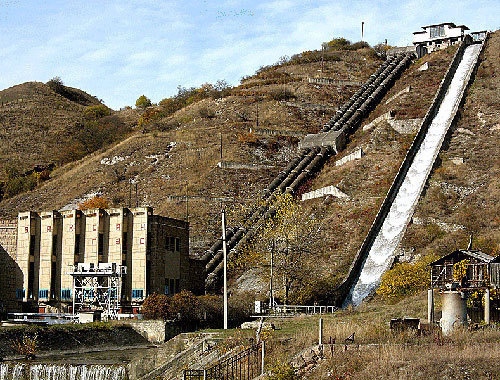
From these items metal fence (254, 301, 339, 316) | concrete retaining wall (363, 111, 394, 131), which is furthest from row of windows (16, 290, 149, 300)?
concrete retaining wall (363, 111, 394, 131)

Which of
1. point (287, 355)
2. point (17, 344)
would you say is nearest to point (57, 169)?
point (17, 344)

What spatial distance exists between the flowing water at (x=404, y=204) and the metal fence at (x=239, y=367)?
2574cm

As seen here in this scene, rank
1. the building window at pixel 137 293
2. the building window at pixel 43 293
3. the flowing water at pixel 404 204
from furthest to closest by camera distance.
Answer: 1. the flowing water at pixel 404 204
2. the building window at pixel 43 293
3. the building window at pixel 137 293

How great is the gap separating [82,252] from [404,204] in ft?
98.5

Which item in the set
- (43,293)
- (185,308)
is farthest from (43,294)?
(185,308)

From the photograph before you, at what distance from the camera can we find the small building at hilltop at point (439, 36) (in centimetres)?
13188

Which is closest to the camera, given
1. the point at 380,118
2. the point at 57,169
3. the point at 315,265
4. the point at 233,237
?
the point at 315,265

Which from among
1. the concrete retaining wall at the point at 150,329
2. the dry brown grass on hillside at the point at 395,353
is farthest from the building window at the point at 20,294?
the dry brown grass on hillside at the point at 395,353

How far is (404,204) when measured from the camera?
66.9 metres

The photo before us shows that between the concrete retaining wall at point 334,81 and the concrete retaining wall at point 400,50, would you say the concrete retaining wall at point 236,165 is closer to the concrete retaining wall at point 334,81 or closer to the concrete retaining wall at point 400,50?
the concrete retaining wall at point 334,81

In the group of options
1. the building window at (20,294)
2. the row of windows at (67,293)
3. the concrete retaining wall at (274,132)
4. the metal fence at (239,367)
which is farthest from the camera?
the concrete retaining wall at (274,132)

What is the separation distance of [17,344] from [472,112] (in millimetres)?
65942

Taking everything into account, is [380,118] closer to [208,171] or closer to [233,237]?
[208,171]

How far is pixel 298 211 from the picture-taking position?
5800cm
